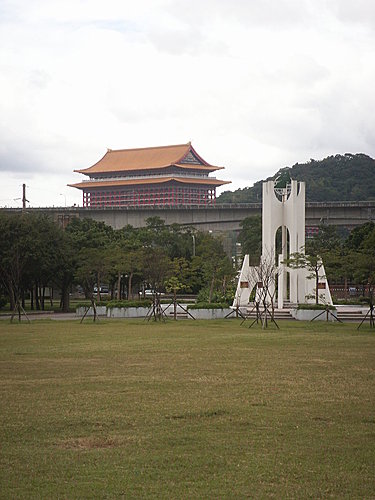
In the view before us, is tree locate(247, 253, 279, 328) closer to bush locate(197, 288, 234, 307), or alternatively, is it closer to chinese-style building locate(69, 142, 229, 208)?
bush locate(197, 288, 234, 307)

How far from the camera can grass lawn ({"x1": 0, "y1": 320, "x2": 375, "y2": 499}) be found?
28.4 feet

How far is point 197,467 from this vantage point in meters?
9.20

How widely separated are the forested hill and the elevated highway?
1368cm

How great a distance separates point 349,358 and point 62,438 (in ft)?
34.9

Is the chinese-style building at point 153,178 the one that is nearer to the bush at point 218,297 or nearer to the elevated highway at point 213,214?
the elevated highway at point 213,214

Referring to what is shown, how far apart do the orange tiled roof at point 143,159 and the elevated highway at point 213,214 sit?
15914mm

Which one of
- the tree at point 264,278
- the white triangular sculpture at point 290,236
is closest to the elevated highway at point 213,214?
the white triangular sculpture at point 290,236

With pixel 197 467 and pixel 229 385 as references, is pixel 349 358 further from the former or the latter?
pixel 197 467

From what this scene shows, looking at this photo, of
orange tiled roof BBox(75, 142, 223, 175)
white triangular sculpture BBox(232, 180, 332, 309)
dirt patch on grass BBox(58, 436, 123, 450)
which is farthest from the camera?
orange tiled roof BBox(75, 142, 223, 175)

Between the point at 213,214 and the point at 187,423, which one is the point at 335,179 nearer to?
the point at 213,214

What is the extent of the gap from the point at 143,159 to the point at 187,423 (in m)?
90.4

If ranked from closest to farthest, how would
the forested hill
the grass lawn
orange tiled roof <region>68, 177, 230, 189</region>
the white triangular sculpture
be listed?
the grass lawn < the white triangular sculpture < the forested hill < orange tiled roof <region>68, 177, 230, 189</region>

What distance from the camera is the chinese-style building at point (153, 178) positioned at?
324 feet

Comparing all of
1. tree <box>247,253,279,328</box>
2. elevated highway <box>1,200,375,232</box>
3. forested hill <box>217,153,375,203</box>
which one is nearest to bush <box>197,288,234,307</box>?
tree <box>247,253,279,328</box>
